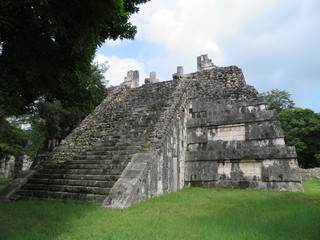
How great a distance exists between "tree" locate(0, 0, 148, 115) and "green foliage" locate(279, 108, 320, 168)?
1218 inches

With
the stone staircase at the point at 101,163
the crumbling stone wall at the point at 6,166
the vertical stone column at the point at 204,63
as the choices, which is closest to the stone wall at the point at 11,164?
the crumbling stone wall at the point at 6,166

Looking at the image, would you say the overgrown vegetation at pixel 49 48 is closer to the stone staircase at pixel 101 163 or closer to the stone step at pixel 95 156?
the stone staircase at pixel 101 163

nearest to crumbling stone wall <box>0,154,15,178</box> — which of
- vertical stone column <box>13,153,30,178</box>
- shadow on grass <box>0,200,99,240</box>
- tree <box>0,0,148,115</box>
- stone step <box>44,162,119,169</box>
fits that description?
vertical stone column <box>13,153,30,178</box>

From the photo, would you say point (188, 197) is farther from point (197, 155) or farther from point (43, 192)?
point (43, 192)

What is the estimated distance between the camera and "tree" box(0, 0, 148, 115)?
4152mm

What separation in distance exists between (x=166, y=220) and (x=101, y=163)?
4889mm

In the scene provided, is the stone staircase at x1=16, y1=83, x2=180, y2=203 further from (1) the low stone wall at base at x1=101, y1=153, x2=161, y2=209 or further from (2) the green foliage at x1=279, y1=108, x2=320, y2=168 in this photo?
(2) the green foliage at x1=279, y1=108, x2=320, y2=168

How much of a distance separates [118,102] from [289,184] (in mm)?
10598

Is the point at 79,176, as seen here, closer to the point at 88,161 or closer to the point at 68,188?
the point at 68,188

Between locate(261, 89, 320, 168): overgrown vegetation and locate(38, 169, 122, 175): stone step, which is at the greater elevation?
locate(261, 89, 320, 168): overgrown vegetation

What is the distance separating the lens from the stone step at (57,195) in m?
7.51

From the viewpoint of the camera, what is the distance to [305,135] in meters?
30.3

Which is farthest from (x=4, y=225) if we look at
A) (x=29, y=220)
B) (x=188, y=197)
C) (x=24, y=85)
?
(x=188, y=197)

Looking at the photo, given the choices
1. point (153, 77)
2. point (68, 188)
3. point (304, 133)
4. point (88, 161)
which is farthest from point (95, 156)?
point (304, 133)
